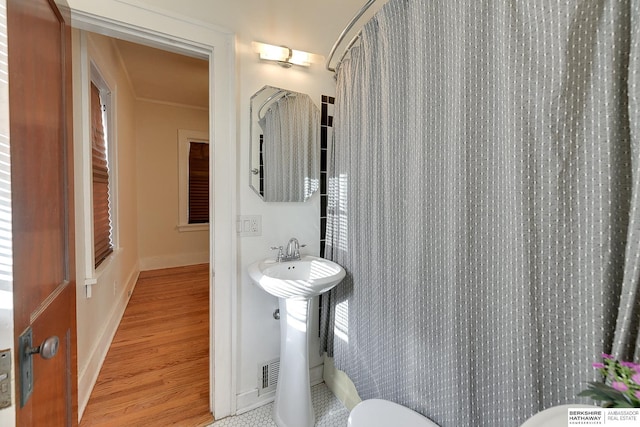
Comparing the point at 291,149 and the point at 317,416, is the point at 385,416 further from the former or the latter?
the point at 291,149

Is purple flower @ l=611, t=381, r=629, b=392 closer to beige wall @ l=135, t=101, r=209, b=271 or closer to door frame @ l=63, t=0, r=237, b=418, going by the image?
door frame @ l=63, t=0, r=237, b=418

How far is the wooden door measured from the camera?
60 cm

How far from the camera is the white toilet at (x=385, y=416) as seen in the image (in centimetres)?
108

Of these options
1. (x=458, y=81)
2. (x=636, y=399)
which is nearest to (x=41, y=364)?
(x=636, y=399)

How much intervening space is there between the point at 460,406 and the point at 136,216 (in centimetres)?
453

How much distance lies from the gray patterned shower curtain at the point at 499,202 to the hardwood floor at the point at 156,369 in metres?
1.22

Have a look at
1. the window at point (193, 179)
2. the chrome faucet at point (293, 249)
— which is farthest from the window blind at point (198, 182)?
the chrome faucet at point (293, 249)

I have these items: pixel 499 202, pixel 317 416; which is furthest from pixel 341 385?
pixel 499 202

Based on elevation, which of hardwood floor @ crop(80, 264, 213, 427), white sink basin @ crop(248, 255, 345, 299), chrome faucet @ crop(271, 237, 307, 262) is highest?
chrome faucet @ crop(271, 237, 307, 262)

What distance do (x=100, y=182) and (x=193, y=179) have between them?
2398 mm

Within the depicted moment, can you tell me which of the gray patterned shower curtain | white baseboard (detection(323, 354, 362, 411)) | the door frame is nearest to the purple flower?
the gray patterned shower curtain

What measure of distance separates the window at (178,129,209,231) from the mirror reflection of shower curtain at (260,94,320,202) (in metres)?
3.39

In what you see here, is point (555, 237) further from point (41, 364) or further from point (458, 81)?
point (41, 364)

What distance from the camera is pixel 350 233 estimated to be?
158 centimetres
